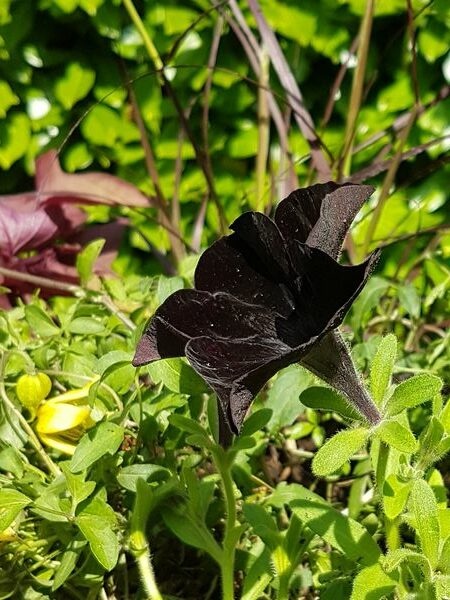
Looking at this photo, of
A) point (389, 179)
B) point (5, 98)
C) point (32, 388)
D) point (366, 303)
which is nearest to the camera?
point (32, 388)

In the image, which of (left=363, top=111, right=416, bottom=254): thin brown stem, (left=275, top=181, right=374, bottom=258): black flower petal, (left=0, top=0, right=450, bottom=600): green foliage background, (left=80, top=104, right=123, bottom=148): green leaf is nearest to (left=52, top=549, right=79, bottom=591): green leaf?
(left=0, top=0, right=450, bottom=600): green foliage background

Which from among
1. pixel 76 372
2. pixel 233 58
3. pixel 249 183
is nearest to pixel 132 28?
pixel 233 58

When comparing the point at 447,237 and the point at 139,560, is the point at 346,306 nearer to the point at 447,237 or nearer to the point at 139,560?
the point at 139,560

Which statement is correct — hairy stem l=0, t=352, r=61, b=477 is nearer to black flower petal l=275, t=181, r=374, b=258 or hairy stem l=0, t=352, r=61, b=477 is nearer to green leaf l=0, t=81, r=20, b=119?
black flower petal l=275, t=181, r=374, b=258

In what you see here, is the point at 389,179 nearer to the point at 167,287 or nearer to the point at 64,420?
the point at 167,287

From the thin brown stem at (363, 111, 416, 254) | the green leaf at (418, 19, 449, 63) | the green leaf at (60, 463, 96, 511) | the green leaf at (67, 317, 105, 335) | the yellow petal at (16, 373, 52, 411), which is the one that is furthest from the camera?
the green leaf at (418, 19, 449, 63)

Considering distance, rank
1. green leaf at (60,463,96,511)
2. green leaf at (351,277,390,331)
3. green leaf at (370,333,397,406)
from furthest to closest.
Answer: green leaf at (351,277,390,331)
green leaf at (60,463,96,511)
green leaf at (370,333,397,406)

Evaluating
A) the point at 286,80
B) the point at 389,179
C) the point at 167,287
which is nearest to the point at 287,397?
the point at 167,287

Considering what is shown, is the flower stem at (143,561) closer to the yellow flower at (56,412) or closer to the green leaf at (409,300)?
the yellow flower at (56,412)
